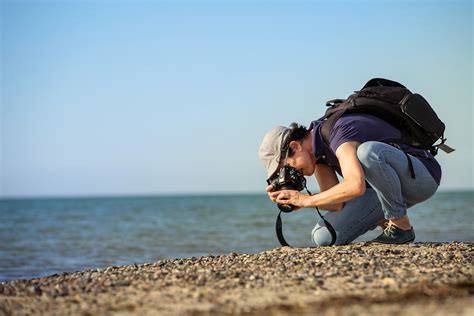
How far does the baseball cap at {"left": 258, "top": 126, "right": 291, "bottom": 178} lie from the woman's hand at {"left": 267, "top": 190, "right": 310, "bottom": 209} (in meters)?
0.19

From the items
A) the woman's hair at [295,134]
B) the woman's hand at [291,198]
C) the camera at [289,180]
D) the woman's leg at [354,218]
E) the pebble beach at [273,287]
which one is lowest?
the pebble beach at [273,287]

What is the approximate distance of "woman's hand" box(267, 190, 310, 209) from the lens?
17.3 feet

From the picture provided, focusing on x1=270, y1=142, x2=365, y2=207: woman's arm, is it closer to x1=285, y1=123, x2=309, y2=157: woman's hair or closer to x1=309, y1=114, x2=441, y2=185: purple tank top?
x1=309, y1=114, x2=441, y2=185: purple tank top

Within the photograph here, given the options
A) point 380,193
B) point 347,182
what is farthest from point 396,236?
point 347,182

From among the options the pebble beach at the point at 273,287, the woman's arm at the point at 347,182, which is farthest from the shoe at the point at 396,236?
the woman's arm at the point at 347,182

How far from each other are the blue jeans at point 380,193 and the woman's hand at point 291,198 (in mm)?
541

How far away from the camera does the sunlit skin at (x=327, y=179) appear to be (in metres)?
4.98

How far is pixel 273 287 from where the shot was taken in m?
4.08

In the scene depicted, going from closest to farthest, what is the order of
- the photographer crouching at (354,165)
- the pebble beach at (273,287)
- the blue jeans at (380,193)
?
1. the pebble beach at (273,287)
2. the photographer crouching at (354,165)
3. the blue jeans at (380,193)

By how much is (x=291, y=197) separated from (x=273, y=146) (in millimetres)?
440

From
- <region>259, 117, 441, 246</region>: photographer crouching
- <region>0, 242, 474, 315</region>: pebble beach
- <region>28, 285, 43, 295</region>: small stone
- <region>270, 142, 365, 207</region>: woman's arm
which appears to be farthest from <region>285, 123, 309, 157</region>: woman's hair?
<region>28, 285, 43, 295</region>: small stone

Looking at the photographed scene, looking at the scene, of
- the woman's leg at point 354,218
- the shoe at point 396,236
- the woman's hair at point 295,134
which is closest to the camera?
the woman's hair at point 295,134

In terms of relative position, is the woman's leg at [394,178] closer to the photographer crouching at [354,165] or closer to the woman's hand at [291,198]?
the photographer crouching at [354,165]

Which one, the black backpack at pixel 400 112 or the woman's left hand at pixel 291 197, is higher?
the black backpack at pixel 400 112
